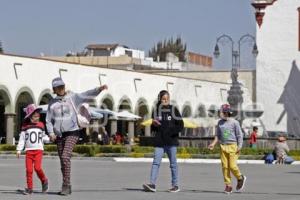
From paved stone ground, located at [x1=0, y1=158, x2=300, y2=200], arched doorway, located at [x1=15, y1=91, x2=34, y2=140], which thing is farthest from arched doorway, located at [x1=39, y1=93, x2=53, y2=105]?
paved stone ground, located at [x1=0, y1=158, x2=300, y2=200]

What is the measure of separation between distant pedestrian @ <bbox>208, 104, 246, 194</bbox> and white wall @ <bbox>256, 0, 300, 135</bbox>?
128 feet

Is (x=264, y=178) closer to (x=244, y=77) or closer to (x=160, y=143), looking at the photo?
(x=160, y=143)

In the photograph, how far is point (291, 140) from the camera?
136 ft

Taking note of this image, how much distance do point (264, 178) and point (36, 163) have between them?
7.31m

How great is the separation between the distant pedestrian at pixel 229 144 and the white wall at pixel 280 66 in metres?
38.9

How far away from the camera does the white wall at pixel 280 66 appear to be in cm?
5506

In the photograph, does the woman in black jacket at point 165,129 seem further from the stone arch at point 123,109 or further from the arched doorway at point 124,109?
the arched doorway at point 124,109

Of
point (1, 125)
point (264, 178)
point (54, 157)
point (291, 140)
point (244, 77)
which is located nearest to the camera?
point (264, 178)

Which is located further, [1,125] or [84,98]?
[1,125]

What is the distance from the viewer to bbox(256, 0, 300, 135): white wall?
5506 cm

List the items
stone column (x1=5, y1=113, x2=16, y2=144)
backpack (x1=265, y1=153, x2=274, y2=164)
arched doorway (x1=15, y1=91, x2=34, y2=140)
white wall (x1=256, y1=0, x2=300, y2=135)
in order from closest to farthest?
backpack (x1=265, y1=153, x2=274, y2=164) < stone column (x1=5, y1=113, x2=16, y2=144) < white wall (x1=256, y1=0, x2=300, y2=135) < arched doorway (x1=15, y1=91, x2=34, y2=140)

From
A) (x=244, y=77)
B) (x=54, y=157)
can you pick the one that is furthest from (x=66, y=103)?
(x=244, y=77)

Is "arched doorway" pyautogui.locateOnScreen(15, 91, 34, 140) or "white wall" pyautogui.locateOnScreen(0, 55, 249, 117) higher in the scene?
"white wall" pyautogui.locateOnScreen(0, 55, 249, 117)

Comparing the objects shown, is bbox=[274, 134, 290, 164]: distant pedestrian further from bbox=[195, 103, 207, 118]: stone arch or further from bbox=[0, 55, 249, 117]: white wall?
bbox=[195, 103, 207, 118]: stone arch
